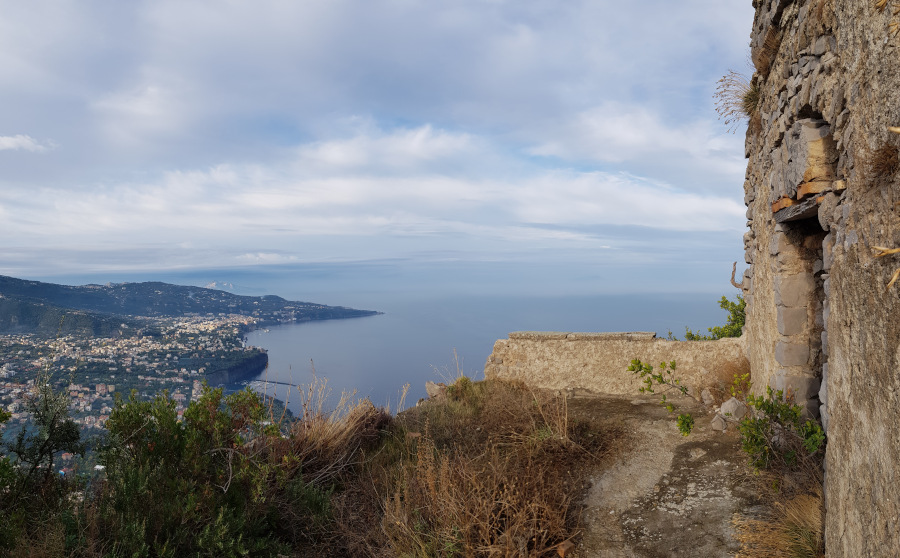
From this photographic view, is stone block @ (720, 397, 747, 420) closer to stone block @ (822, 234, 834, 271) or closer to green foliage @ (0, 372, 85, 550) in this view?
stone block @ (822, 234, 834, 271)

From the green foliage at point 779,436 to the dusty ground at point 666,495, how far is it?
0.32 m

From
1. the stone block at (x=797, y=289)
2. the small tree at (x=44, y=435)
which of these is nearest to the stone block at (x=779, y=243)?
the stone block at (x=797, y=289)

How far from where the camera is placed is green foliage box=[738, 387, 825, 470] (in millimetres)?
3623

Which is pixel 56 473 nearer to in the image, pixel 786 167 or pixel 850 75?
pixel 850 75

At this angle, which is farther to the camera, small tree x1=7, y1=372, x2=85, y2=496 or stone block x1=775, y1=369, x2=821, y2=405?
stone block x1=775, y1=369, x2=821, y2=405

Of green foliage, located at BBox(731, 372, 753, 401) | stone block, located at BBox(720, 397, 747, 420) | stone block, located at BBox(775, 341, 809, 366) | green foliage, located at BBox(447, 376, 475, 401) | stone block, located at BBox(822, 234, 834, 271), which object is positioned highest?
stone block, located at BBox(822, 234, 834, 271)

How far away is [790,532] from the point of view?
314 cm

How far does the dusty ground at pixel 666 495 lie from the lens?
11.3ft

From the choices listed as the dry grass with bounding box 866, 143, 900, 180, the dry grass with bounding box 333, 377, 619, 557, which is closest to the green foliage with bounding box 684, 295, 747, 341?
the dry grass with bounding box 333, 377, 619, 557

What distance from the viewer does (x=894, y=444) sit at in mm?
2025

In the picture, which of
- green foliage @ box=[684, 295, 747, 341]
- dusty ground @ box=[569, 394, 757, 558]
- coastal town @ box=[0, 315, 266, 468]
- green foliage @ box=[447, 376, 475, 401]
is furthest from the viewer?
green foliage @ box=[684, 295, 747, 341]

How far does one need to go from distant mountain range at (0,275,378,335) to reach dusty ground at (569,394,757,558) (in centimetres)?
917

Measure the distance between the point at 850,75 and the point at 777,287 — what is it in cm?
217

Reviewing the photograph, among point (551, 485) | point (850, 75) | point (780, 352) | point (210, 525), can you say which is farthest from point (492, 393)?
point (850, 75)
